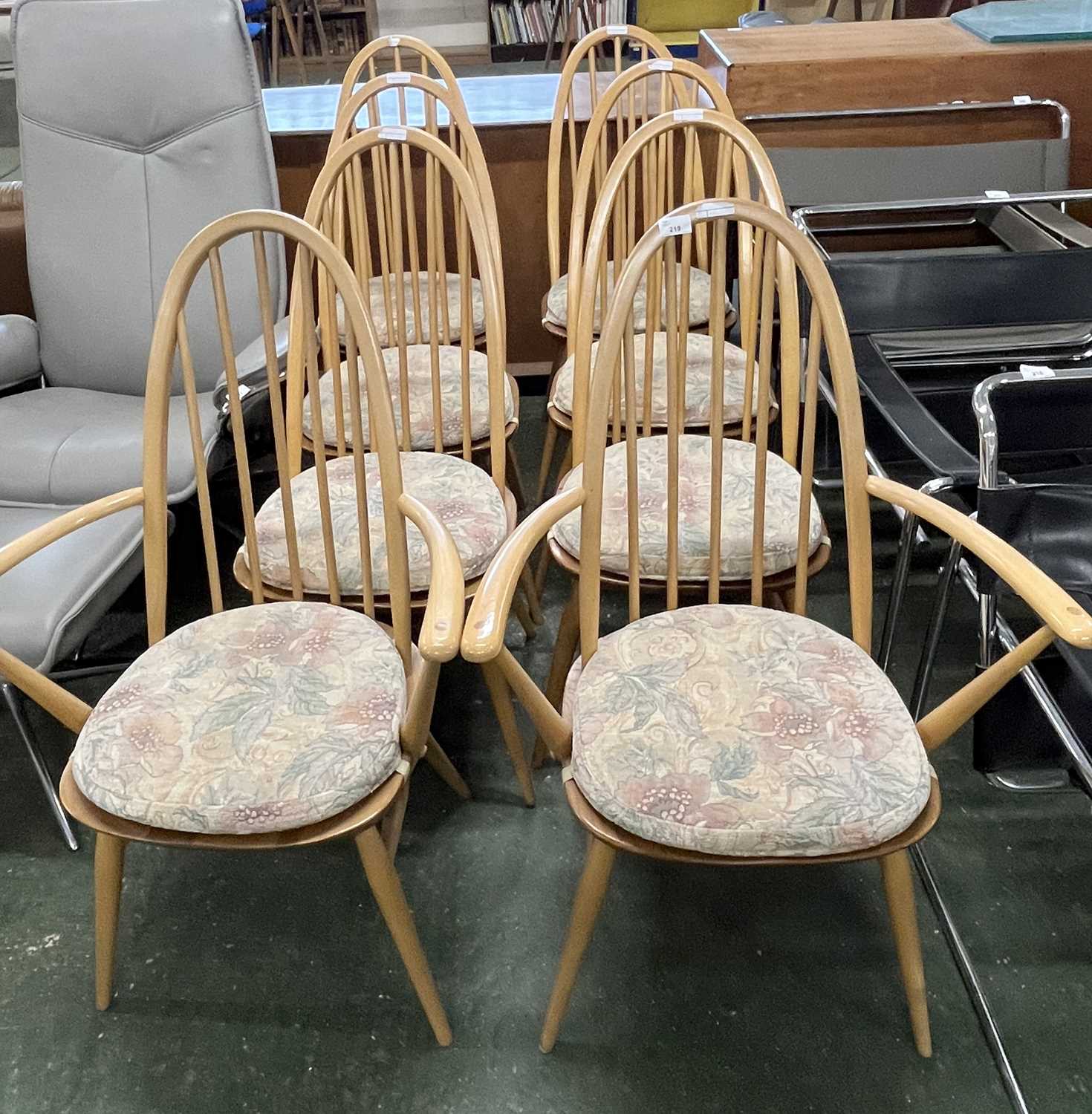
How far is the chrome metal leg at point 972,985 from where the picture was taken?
1075 millimetres

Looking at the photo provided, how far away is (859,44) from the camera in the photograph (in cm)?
211

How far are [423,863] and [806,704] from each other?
2.05ft

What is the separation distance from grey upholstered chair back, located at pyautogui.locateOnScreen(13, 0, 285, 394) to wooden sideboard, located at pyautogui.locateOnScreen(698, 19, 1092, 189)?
38.7 inches

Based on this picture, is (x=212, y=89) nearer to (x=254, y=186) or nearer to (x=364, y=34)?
(x=254, y=186)

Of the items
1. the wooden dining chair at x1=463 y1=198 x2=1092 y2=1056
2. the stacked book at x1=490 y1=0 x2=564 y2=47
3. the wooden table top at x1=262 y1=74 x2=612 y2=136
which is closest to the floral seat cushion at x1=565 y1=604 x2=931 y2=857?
the wooden dining chair at x1=463 y1=198 x2=1092 y2=1056

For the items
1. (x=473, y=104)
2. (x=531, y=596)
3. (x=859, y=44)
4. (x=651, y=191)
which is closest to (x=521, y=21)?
(x=473, y=104)

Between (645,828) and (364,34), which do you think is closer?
(645,828)

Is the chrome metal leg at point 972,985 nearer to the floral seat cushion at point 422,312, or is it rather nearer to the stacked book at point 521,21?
the floral seat cushion at point 422,312

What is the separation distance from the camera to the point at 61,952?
1271mm

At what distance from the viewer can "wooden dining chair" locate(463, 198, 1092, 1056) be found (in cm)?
90

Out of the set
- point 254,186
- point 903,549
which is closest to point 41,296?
point 254,186

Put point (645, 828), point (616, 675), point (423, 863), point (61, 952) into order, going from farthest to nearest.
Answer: point (423, 863) → point (61, 952) → point (616, 675) → point (645, 828)

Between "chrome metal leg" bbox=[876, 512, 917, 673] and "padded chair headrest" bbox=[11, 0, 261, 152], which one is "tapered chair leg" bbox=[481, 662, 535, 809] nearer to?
"chrome metal leg" bbox=[876, 512, 917, 673]

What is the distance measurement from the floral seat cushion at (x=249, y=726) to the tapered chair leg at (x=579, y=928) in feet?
0.74
